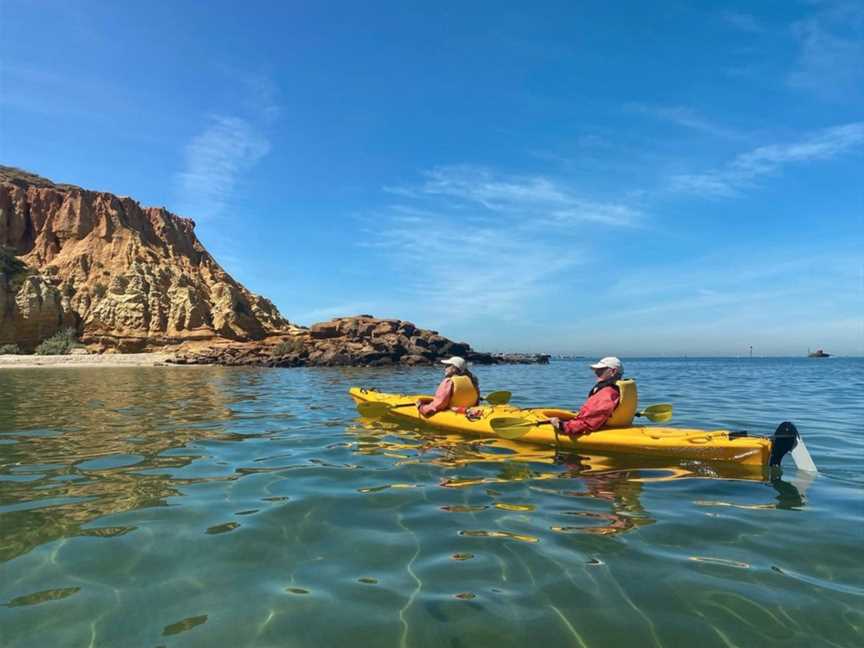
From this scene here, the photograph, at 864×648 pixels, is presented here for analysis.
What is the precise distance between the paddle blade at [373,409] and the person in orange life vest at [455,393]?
130 centimetres

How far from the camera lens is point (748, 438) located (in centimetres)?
707

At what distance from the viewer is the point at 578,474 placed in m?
6.72

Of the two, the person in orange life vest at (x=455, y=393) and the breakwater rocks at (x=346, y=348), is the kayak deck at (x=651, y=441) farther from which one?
the breakwater rocks at (x=346, y=348)

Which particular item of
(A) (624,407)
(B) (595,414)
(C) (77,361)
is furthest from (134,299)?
(A) (624,407)

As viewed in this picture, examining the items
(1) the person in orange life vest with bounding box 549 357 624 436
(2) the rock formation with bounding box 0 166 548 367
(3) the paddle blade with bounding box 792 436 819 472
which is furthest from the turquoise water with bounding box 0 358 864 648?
(2) the rock formation with bounding box 0 166 548 367

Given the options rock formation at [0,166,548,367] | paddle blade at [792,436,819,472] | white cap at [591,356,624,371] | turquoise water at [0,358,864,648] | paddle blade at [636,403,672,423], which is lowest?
turquoise water at [0,358,864,648]

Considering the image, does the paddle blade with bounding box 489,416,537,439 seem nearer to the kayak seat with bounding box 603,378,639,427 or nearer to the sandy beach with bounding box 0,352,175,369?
the kayak seat with bounding box 603,378,639,427

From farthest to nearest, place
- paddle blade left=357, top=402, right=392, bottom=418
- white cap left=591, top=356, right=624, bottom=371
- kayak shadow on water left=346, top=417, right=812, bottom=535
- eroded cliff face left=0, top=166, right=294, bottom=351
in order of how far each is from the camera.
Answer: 1. eroded cliff face left=0, top=166, right=294, bottom=351
2. paddle blade left=357, top=402, right=392, bottom=418
3. white cap left=591, top=356, right=624, bottom=371
4. kayak shadow on water left=346, top=417, right=812, bottom=535

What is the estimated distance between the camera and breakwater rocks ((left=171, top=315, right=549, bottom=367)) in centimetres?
4144

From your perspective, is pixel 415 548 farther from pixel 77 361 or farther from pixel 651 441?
pixel 77 361

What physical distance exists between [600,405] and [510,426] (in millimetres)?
1396

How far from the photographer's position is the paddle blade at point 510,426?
8.20 m

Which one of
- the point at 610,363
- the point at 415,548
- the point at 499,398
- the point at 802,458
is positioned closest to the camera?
the point at 415,548

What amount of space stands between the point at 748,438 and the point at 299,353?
1570 inches
